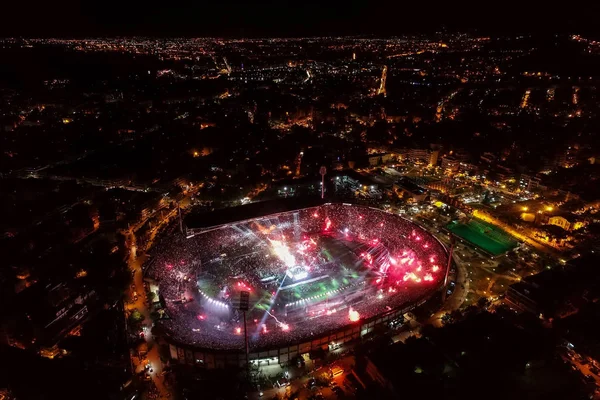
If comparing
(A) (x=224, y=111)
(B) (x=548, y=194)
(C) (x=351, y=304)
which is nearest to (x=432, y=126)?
(B) (x=548, y=194)

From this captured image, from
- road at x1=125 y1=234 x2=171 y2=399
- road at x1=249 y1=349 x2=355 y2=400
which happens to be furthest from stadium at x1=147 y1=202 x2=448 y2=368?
road at x1=125 y1=234 x2=171 y2=399

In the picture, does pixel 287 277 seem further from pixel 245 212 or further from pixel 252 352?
pixel 252 352

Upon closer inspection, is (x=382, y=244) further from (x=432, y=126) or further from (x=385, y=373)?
(x=432, y=126)

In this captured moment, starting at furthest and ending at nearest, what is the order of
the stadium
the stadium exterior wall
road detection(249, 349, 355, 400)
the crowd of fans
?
the crowd of fans, the stadium, the stadium exterior wall, road detection(249, 349, 355, 400)

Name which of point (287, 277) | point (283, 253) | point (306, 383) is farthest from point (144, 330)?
point (283, 253)

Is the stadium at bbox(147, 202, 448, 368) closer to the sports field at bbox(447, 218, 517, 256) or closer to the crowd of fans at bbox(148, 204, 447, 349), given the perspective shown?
the crowd of fans at bbox(148, 204, 447, 349)

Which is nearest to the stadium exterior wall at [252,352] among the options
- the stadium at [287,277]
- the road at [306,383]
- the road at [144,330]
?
the stadium at [287,277]
